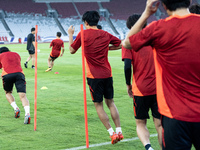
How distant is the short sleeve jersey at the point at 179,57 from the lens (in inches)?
107

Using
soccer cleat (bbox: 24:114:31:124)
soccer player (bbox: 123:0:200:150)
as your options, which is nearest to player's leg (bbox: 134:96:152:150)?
soccer player (bbox: 123:0:200:150)

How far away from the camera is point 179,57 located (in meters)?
2.76

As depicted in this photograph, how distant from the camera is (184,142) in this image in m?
2.74

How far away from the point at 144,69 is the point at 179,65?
185cm

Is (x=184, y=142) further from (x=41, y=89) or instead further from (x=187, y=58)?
(x=41, y=89)

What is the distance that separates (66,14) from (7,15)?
11.4m

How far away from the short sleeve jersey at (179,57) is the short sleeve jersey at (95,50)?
288 centimetres

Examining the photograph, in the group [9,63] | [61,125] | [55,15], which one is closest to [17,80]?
[9,63]

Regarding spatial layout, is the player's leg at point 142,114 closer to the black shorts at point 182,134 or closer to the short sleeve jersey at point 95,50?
the short sleeve jersey at point 95,50

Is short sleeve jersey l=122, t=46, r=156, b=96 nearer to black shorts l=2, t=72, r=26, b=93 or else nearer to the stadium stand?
black shorts l=2, t=72, r=26, b=93

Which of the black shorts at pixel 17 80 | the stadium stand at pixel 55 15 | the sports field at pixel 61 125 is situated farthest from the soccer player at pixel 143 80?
the stadium stand at pixel 55 15

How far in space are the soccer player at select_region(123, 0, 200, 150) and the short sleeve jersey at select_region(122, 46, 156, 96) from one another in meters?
1.74

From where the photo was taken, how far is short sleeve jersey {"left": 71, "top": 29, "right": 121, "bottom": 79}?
570 cm

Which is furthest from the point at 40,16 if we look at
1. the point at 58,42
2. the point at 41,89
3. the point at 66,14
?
the point at 41,89
